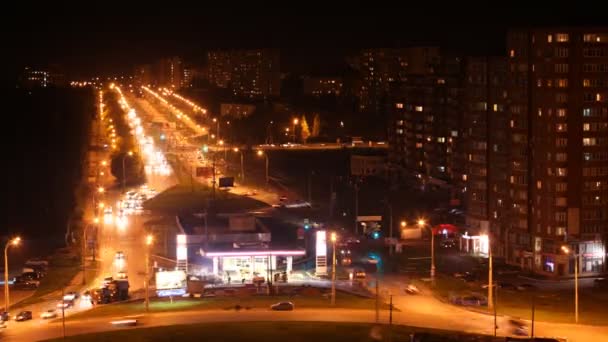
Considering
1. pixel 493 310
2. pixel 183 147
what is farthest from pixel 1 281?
pixel 183 147

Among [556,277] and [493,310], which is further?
[556,277]

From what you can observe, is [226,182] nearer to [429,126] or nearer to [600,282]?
[429,126]

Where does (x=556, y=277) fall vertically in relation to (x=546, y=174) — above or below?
below

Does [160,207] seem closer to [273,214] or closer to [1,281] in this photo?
[273,214]

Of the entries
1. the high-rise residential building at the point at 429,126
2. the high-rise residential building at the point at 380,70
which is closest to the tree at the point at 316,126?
the high-rise residential building at the point at 380,70

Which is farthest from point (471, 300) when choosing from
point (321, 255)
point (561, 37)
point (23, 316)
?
point (23, 316)

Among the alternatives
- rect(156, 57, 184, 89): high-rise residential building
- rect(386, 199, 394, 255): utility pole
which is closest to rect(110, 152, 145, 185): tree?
rect(386, 199, 394, 255): utility pole

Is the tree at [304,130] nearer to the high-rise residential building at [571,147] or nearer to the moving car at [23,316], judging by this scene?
the high-rise residential building at [571,147]
